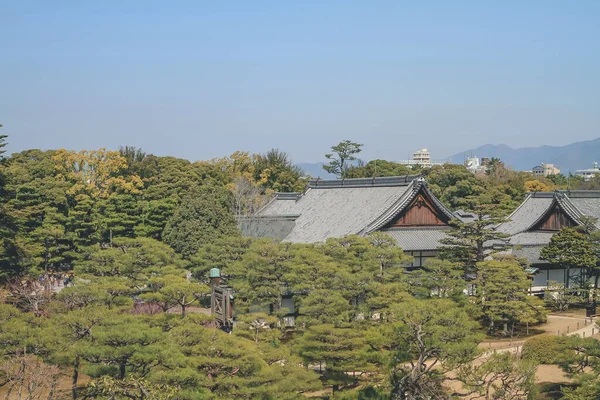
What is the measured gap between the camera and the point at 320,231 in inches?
1400

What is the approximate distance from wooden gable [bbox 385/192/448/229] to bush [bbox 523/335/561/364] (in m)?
10.4

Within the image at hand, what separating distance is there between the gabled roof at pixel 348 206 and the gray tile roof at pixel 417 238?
0.87 metres

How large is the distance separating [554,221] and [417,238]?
9.41 metres

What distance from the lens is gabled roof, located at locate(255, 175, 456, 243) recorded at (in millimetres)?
33094

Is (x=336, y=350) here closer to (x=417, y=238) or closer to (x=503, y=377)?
(x=503, y=377)

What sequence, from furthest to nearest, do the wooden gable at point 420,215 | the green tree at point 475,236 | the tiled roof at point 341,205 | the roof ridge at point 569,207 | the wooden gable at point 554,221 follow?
the wooden gable at point 554,221
the roof ridge at point 569,207
the tiled roof at point 341,205
the wooden gable at point 420,215
the green tree at point 475,236

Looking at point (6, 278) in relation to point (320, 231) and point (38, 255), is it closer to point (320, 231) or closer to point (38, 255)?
point (38, 255)

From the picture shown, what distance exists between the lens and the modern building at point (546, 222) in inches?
1337

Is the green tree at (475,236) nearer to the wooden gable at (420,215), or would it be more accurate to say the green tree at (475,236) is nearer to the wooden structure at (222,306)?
the wooden gable at (420,215)

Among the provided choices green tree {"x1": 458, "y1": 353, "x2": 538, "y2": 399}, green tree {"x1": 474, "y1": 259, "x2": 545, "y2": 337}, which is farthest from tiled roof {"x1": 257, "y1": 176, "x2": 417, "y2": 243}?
green tree {"x1": 458, "y1": 353, "x2": 538, "y2": 399}

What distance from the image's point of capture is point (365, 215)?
3441 cm

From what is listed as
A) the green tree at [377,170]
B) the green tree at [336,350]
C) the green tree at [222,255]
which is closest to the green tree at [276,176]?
the green tree at [377,170]

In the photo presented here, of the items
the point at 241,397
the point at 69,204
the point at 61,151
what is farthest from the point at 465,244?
the point at 61,151

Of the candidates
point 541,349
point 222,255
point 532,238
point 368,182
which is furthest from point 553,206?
point 222,255
